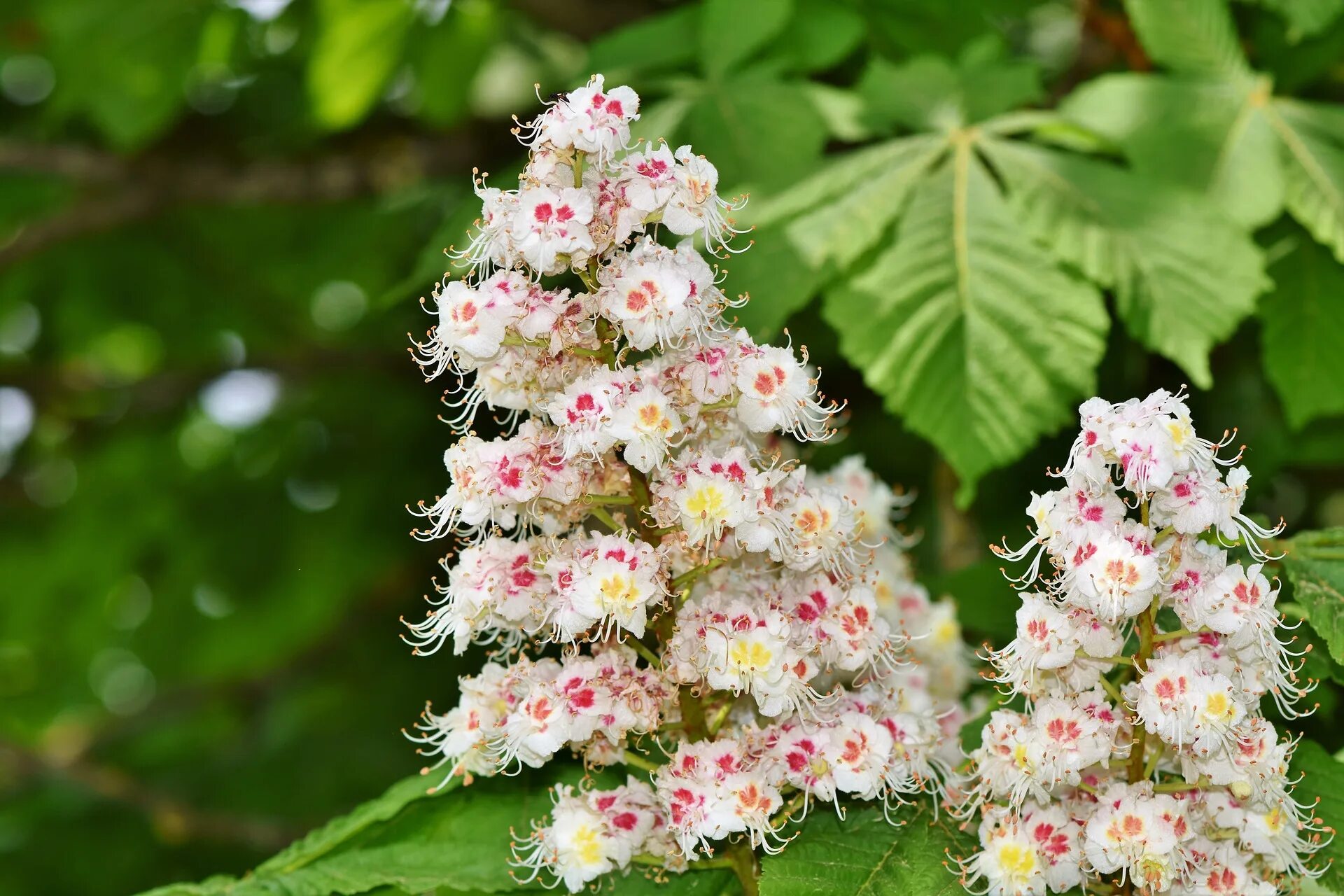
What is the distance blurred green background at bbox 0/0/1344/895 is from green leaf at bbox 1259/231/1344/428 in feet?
0.29

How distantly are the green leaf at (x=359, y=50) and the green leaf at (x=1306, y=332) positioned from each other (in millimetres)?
1915

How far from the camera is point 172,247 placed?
451cm

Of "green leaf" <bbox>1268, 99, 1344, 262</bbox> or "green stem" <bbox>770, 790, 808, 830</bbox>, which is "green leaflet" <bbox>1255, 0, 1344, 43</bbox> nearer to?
"green leaf" <bbox>1268, 99, 1344, 262</bbox>

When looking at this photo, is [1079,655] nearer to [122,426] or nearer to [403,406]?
[403,406]

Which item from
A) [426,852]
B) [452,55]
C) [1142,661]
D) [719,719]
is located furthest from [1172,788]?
[452,55]

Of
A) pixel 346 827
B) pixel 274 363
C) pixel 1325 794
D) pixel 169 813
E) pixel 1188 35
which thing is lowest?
pixel 169 813

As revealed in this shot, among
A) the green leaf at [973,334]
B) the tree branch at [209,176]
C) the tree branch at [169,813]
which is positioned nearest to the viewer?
the green leaf at [973,334]

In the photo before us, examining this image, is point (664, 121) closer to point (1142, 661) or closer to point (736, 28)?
point (736, 28)

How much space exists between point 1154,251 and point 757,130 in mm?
640

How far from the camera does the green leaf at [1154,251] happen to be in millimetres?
1923

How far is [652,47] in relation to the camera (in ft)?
7.88

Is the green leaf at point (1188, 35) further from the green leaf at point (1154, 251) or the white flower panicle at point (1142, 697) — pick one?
the white flower panicle at point (1142, 697)

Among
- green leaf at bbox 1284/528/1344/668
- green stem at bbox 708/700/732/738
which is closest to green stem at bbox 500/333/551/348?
green stem at bbox 708/700/732/738

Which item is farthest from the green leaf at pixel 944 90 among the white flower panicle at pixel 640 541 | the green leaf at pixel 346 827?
the green leaf at pixel 346 827
